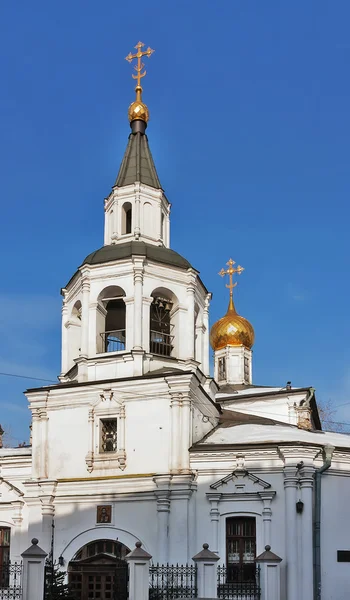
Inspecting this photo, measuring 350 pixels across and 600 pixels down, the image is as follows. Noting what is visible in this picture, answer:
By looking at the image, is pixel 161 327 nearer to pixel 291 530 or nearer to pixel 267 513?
pixel 267 513

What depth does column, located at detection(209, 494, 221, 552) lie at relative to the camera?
21781 mm

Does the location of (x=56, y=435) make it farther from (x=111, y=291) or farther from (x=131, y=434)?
(x=111, y=291)

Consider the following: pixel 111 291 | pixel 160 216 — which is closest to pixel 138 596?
pixel 111 291

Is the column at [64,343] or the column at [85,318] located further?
the column at [64,343]

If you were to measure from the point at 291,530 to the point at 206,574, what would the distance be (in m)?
3.70

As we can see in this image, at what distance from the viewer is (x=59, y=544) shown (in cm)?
2267

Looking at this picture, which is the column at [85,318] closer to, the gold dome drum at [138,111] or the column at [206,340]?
the column at [206,340]

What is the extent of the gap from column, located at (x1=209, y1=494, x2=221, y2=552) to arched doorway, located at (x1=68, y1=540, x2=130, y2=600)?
227 centimetres

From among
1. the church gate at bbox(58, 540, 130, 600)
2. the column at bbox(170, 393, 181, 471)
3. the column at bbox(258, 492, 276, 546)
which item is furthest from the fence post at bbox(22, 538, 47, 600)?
the column at bbox(258, 492, 276, 546)

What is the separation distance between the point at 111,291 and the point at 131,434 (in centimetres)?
457

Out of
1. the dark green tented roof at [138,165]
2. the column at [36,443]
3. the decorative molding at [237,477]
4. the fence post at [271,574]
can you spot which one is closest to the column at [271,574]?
the fence post at [271,574]

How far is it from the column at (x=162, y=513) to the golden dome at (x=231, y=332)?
1876 centimetres

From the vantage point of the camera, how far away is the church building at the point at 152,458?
855 inches

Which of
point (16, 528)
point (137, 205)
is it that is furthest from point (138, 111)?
point (16, 528)
